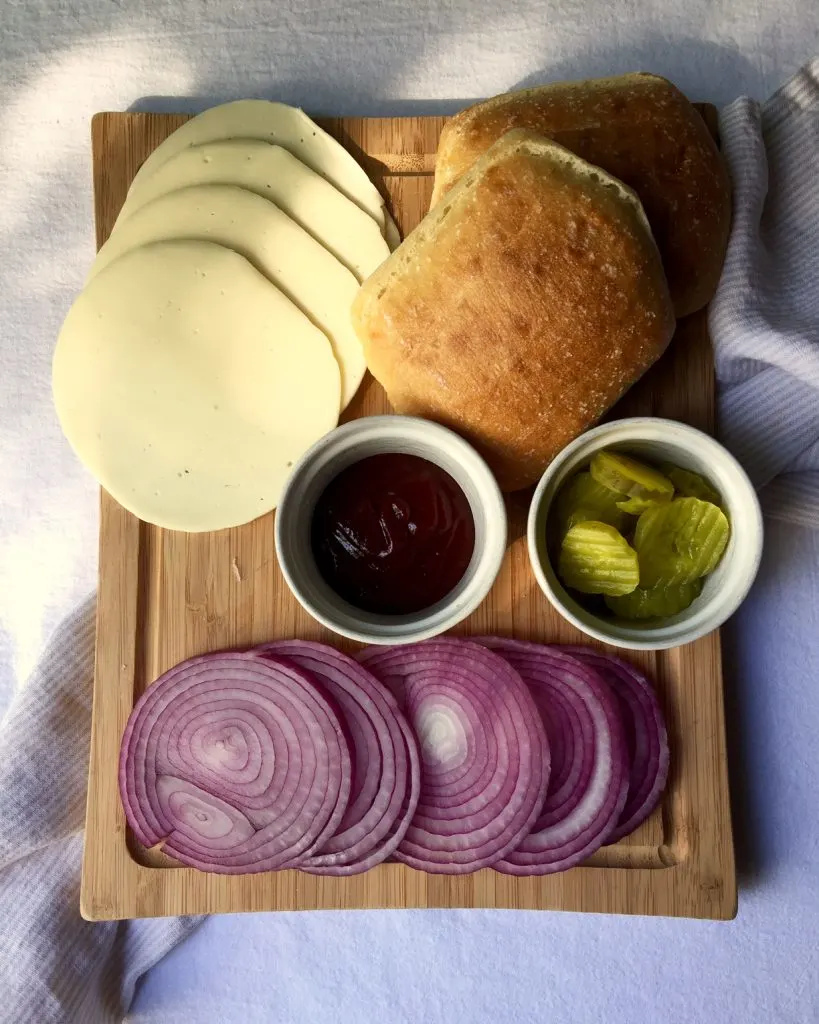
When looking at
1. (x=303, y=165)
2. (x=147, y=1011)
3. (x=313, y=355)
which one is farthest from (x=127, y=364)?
(x=147, y=1011)

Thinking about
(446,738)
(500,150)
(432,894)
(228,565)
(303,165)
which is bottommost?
(432,894)

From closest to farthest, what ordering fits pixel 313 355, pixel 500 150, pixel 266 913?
pixel 500 150 < pixel 313 355 < pixel 266 913

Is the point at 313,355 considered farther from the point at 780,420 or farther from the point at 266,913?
the point at 266,913

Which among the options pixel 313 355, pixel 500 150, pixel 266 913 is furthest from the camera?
pixel 266 913

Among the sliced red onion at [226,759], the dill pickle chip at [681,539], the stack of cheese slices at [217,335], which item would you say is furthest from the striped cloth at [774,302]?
the sliced red onion at [226,759]

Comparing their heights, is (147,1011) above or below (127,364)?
below

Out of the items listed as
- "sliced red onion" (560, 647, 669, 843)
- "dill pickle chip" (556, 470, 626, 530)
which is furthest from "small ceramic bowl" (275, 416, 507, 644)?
"sliced red onion" (560, 647, 669, 843)

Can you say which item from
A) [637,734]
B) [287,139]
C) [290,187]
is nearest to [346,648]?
[637,734]
